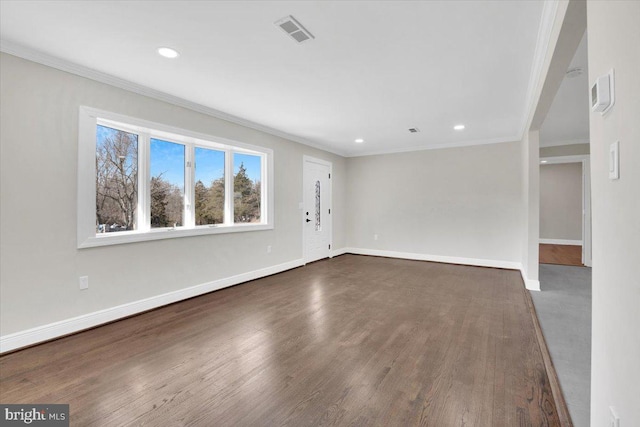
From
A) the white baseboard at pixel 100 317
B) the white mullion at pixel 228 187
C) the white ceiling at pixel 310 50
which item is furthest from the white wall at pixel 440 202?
the white baseboard at pixel 100 317

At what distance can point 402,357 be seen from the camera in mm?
2312

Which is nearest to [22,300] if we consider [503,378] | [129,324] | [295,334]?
[129,324]

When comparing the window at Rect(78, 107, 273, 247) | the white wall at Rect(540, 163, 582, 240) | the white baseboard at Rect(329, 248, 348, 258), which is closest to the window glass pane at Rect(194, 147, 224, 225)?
the window at Rect(78, 107, 273, 247)

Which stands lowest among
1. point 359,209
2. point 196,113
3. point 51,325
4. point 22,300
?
point 51,325

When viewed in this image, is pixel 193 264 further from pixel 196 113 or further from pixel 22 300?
pixel 196 113

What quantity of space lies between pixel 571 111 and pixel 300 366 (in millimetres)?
4976

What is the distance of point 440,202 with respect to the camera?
6156mm

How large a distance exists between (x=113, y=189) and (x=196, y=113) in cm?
140

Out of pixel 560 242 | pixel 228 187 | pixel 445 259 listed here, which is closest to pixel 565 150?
pixel 445 259

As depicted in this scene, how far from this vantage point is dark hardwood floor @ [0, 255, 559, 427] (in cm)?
170

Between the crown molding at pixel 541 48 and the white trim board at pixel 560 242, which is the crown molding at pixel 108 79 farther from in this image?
the white trim board at pixel 560 242

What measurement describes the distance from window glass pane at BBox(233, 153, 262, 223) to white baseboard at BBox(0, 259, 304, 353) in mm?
992

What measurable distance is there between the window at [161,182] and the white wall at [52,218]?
0.11 meters

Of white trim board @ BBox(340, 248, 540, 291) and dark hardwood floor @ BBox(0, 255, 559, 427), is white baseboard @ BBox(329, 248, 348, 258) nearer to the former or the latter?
white trim board @ BBox(340, 248, 540, 291)
